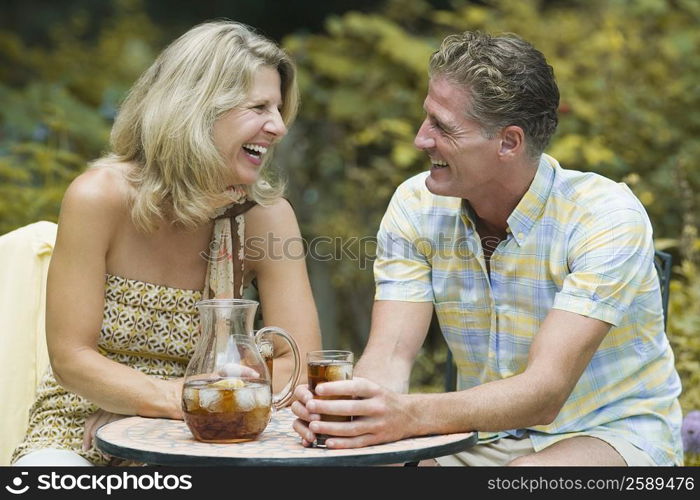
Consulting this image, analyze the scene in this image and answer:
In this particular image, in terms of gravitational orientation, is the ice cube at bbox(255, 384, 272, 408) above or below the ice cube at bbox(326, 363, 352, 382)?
below

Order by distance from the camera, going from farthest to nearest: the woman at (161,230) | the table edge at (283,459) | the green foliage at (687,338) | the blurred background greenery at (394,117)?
the blurred background greenery at (394,117), the green foliage at (687,338), the woman at (161,230), the table edge at (283,459)

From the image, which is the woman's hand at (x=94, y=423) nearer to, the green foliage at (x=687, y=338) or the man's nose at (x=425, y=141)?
the man's nose at (x=425, y=141)

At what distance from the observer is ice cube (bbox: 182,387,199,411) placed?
228cm

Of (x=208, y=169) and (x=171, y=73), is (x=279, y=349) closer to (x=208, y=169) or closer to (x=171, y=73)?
(x=208, y=169)

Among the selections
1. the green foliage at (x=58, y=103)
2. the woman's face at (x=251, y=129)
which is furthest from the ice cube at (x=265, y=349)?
the green foliage at (x=58, y=103)

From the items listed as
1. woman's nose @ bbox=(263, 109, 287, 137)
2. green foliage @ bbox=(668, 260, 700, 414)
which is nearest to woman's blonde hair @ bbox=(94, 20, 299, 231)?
woman's nose @ bbox=(263, 109, 287, 137)

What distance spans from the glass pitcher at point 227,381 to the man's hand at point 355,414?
11 cm

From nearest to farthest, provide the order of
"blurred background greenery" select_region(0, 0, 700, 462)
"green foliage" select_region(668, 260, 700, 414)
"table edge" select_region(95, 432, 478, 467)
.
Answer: "table edge" select_region(95, 432, 478, 467) < "green foliage" select_region(668, 260, 700, 414) < "blurred background greenery" select_region(0, 0, 700, 462)

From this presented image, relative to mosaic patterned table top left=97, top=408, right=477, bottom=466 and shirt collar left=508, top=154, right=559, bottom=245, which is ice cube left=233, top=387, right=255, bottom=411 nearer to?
mosaic patterned table top left=97, top=408, right=477, bottom=466

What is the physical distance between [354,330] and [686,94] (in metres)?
2.59

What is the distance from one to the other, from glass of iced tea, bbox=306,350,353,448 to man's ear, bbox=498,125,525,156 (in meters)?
1.03

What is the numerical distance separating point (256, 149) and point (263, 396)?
974 millimetres

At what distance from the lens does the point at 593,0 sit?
806 cm

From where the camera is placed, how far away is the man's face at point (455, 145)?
3008 millimetres
